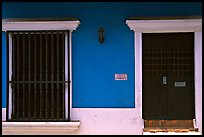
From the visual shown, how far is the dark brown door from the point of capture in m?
9.32

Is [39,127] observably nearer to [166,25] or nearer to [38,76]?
[38,76]

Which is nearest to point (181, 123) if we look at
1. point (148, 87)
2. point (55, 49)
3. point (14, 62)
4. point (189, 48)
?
point (148, 87)

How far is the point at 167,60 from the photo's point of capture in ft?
30.6

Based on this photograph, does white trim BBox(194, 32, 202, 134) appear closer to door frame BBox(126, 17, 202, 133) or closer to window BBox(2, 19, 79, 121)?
door frame BBox(126, 17, 202, 133)

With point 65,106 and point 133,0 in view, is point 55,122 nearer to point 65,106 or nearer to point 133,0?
point 65,106

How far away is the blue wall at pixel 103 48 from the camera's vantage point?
915 cm

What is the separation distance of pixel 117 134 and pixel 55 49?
258cm

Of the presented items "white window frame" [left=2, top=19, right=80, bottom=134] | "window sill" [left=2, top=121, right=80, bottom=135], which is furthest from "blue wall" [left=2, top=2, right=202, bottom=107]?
"window sill" [left=2, top=121, right=80, bottom=135]

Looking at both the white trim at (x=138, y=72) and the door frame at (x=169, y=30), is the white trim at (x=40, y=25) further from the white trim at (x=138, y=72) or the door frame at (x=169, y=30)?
the white trim at (x=138, y=72)

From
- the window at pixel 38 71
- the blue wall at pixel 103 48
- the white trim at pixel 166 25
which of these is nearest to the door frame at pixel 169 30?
the white trim at pixel 166 25

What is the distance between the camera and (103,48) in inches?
361

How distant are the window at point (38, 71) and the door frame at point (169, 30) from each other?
5.36ft

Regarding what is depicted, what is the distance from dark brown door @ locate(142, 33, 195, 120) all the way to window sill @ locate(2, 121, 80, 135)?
190 centimetres

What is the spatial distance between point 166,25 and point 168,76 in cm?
130
